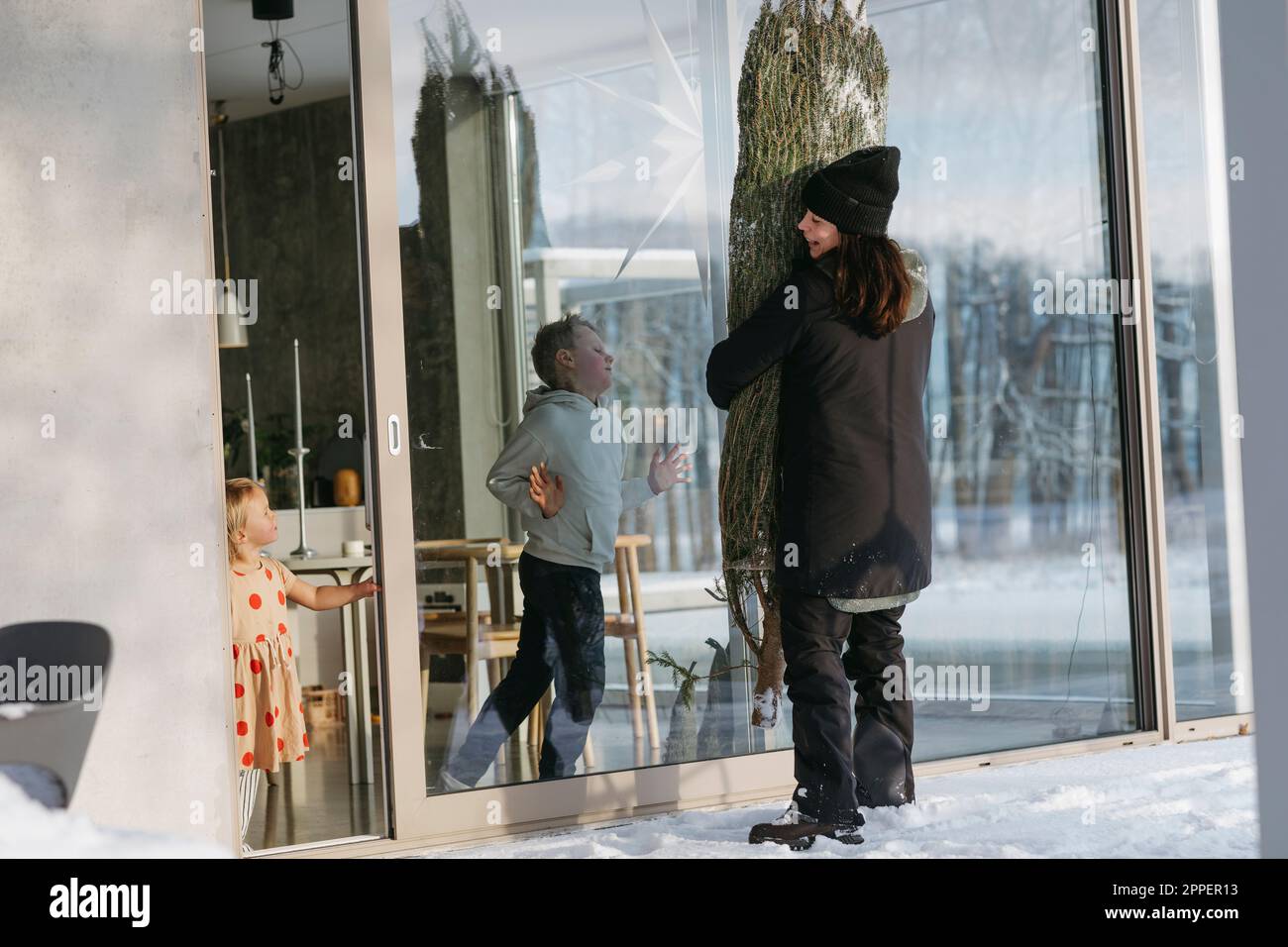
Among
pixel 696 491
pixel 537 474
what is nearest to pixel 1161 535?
pixel 696 491

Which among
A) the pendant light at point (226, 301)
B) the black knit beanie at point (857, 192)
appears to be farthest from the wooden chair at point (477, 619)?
the pendant light at point (226, 301)

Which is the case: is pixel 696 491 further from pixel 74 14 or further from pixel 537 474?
pixel 74 14

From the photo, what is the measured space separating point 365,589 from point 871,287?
4.54 ft

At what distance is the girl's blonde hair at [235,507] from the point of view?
3.51m

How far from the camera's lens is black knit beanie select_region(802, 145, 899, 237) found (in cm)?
351

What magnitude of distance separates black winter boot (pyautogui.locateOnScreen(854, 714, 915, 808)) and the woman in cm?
23

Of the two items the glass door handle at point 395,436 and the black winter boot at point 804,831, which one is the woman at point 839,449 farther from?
the glass door handle at point 395,436

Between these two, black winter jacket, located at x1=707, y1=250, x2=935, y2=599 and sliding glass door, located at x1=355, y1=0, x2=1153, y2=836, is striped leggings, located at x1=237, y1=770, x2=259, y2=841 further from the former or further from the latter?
black winter jacket, located at x1=707, y1=250, x2=935, y2=599

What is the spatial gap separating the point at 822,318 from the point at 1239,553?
2277 millimetres

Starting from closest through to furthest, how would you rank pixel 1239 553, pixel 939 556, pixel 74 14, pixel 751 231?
1. pixel 74 14
2. pixel 751 231
3. pixel 939 556
4. pixel 1239 553

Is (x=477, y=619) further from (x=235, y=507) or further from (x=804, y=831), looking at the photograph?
(x=804, y=831)

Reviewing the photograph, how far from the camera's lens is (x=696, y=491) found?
13.3ft

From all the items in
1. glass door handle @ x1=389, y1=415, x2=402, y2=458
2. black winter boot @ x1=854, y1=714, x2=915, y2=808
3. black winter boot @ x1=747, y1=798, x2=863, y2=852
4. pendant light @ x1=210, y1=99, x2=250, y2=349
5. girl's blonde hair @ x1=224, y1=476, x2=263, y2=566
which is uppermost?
pendant light @ x1=210, y1=99, x2=250, y2=349

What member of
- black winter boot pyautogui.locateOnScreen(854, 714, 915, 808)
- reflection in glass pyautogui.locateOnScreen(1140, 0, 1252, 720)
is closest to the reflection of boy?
black winter boot pyautogui.locateOnScreen(854, 714, 915, 808)
